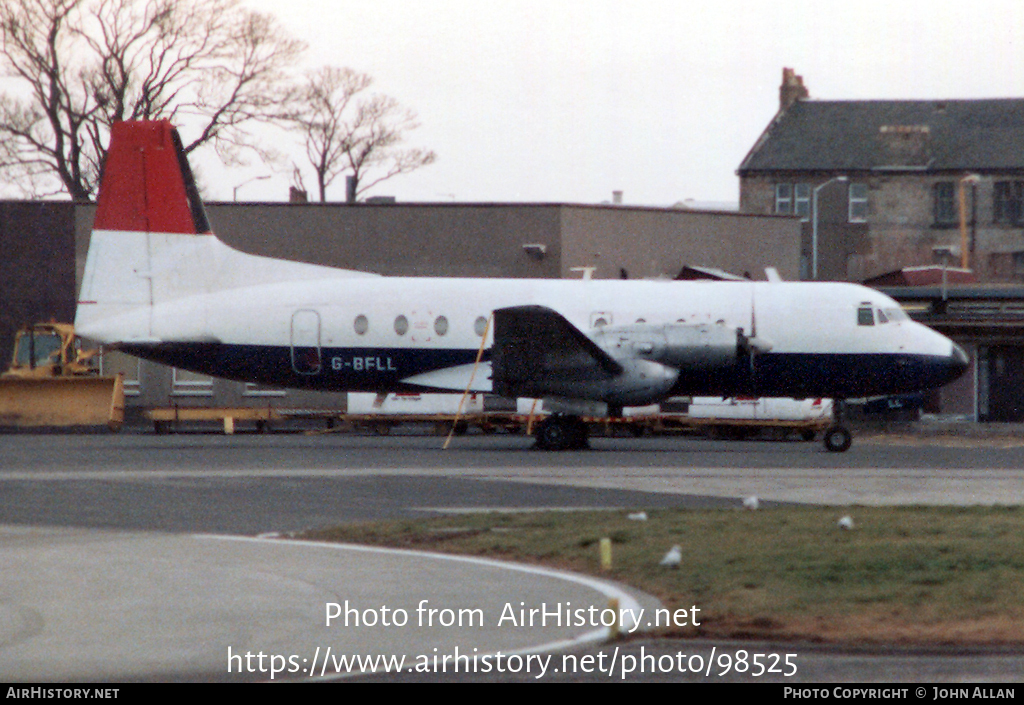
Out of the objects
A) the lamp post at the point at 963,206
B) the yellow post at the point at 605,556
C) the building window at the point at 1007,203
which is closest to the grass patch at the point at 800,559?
the yellow post at the point at 605,556

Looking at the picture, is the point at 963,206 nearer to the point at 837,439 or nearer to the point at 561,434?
the point at 837,439

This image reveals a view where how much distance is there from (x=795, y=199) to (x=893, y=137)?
7044 millimetres

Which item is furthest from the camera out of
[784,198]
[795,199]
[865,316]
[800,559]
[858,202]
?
[784,198]

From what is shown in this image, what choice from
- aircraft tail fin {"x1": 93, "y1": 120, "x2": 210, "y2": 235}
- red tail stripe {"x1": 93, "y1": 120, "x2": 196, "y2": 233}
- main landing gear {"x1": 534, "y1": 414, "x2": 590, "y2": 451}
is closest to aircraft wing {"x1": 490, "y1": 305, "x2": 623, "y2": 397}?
main landing gear {"x1": 534, "y1": 414, "x2": 590, "y2": 451}

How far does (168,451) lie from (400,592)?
18.2 metres

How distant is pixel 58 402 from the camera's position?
35.5 meters

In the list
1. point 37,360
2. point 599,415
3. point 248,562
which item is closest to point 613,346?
point 599,415

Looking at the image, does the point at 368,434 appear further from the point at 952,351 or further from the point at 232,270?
the point at 952,351

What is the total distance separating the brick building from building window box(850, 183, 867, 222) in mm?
59

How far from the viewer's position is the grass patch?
10031 mm

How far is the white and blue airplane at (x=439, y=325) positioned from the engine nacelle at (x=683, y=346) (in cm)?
7

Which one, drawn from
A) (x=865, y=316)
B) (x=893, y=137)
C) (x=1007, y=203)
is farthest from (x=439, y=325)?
(x=1007, y=203)

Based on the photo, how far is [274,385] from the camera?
30.9 m

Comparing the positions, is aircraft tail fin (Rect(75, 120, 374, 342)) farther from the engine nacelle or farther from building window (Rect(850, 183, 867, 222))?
building window (Rect(850, 183, 867, 222))
